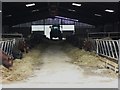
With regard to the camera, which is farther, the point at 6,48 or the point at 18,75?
the point at 6,48

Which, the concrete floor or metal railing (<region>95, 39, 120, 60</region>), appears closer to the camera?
the concrete floor

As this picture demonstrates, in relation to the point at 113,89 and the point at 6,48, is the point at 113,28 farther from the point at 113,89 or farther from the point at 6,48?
the point at 113,89

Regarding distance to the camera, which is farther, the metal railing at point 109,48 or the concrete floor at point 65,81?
the metal railing at point 109,48

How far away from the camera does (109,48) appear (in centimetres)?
1630

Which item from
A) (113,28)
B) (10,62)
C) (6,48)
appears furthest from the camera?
(113,28)

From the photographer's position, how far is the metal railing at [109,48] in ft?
46.3

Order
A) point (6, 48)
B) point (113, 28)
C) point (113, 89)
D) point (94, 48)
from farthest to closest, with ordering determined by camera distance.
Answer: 1. point (113, 28)
2. point (94, 48)
3. point (6, 48)
4. point (113, 89)

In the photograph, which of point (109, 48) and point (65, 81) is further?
point (109, 48)

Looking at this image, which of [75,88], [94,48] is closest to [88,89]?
[75,88]

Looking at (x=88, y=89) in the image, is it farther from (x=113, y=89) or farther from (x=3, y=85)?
(x=3, y=85)

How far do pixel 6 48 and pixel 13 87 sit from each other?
21.8 ft

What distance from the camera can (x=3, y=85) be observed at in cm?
968

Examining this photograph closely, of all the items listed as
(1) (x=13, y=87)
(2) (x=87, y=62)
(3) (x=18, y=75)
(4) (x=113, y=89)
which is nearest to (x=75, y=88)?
(4) (x=113, y=89)

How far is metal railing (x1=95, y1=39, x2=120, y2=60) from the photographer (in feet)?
46.3
